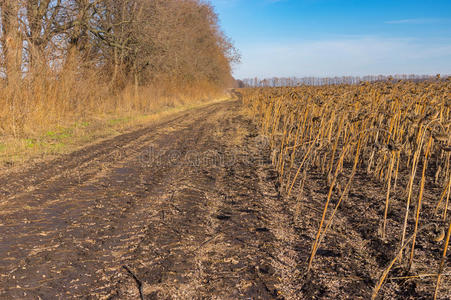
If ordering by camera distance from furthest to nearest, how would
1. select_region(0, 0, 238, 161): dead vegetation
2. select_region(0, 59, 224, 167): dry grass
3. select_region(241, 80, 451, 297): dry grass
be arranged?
select_region(0, 0, 238, 161): dead vegetation → select_region(0, 59, 224, 167): dry grass → select_region(241, 80, 451, 297): dry grass

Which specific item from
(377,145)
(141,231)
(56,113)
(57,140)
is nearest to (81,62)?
(56,113)

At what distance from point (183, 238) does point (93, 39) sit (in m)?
14.4

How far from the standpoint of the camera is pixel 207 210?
4.03 meters

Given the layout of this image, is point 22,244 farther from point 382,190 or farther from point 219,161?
point 382,190

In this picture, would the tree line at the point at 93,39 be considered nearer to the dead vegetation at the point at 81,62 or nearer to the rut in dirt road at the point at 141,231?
the dead vegetation at the point at 81,62

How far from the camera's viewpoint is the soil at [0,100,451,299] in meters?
2.45

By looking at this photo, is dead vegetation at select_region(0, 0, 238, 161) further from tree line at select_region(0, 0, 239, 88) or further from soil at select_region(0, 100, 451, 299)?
soil at select_region(0, 100, 451, 299)

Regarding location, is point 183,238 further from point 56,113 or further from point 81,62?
point 81,62

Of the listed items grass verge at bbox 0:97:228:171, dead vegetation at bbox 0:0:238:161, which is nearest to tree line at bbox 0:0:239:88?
dead vegetation at bbox 0:0:238:161

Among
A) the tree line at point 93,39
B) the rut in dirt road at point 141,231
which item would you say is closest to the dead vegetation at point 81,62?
the tree line at point 93,39

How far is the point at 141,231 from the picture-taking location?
3375 mm

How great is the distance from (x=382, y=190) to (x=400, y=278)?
8.16 ft

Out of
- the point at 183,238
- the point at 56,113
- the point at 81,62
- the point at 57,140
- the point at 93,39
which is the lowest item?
the point at 183,238

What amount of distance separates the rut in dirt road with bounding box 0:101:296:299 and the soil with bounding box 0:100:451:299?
12 mm
